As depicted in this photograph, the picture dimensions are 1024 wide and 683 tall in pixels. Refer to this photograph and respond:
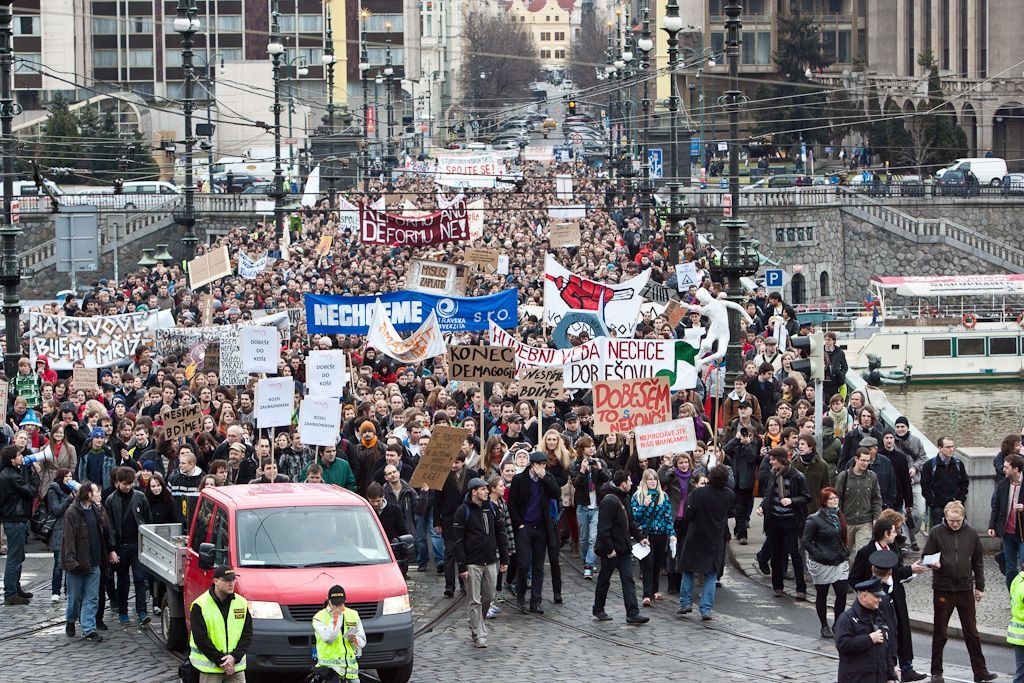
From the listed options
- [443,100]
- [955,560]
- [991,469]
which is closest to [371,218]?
[991,469]

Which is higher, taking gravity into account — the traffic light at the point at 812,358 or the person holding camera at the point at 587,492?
the traffic light at the point at 812,358

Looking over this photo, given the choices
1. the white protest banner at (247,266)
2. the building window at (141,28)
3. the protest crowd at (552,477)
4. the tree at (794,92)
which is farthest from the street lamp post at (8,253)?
the building window at (141,28)

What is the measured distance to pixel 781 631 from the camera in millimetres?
15359

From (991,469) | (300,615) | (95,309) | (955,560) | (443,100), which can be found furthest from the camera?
(443,100)

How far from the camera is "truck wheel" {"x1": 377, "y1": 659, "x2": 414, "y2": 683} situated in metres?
13.1

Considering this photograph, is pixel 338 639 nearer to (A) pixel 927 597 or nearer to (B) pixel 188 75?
(A) pixel 927 597

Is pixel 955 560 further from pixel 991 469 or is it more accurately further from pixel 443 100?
pixel 443 100

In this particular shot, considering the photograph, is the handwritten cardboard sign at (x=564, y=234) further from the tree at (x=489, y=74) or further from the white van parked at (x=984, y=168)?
the tree at (x=489, y=74)

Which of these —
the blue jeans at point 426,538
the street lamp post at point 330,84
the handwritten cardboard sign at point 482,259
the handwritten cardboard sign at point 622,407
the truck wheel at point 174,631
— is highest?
the street lamp post at point 330,84

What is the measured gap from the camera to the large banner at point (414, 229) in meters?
32.4

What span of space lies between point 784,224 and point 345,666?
5753 centimetres

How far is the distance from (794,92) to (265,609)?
87.6 m

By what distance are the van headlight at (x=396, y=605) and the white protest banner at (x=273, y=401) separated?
599 cm

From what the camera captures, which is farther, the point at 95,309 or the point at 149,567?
the point at 95,309
